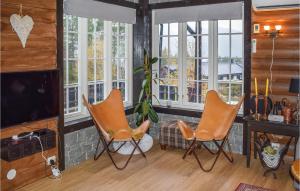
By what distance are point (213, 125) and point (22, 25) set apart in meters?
2.87

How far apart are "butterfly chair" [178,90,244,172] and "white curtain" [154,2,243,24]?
115 cm

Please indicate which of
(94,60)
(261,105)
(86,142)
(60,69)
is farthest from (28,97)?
(261,105)

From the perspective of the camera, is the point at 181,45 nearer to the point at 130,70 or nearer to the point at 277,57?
the point at 130,70

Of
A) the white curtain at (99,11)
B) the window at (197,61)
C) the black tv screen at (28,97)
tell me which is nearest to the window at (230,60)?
the window at (197,61)

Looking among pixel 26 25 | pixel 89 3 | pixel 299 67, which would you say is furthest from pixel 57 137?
pixel 299 67

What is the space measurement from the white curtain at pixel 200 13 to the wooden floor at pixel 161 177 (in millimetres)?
2097

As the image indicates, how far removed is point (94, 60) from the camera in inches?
203

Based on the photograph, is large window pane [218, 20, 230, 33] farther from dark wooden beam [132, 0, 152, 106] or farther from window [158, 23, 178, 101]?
dark wooden beam [132, 0, 152, 106]

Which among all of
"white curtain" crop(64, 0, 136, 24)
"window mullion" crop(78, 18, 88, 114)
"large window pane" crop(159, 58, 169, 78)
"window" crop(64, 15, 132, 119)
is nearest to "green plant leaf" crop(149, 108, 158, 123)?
"window" crop(64, 15, 132, 119)

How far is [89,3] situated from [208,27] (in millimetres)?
1893

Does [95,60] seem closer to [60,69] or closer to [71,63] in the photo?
[71,63]

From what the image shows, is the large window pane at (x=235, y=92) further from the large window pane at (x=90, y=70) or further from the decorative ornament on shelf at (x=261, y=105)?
the large window pane at (x=90, y=70)

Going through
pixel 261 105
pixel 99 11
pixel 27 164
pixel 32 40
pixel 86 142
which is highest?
pixel 99 11

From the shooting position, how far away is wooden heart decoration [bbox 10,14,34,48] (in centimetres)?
370
